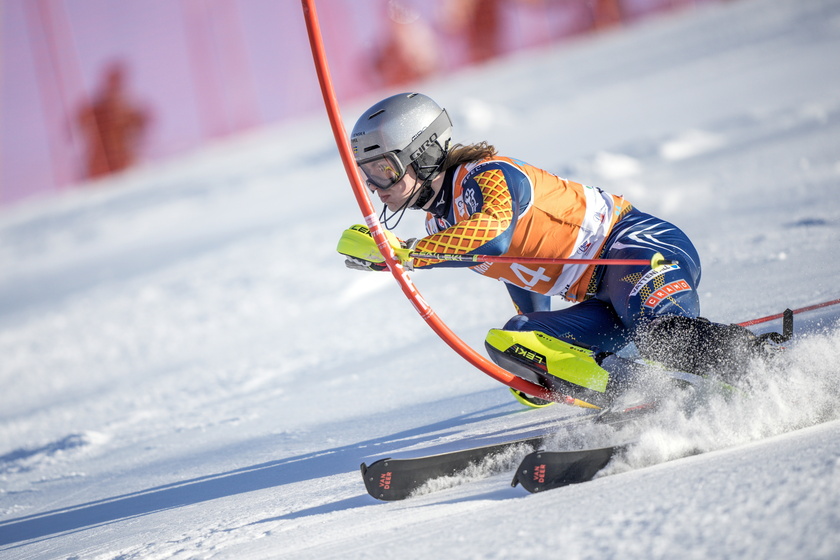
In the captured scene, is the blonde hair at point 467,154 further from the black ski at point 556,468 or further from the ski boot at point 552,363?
the black ski at point 556,468

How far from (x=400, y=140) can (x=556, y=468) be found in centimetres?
159

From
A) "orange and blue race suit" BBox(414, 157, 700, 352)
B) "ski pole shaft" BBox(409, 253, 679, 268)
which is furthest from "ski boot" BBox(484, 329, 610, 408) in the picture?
"ski pole shaft" BBox(409, 253, 679, 268)

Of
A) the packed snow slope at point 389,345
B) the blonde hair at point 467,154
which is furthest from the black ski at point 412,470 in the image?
the blonde hair at point 467,154

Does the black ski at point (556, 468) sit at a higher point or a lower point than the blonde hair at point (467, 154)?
lower

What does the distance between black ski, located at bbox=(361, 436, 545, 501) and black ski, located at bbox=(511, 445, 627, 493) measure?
408mm

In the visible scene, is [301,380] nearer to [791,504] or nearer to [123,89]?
[791,504]

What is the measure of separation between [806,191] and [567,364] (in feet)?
17.9

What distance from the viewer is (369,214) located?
126 inches

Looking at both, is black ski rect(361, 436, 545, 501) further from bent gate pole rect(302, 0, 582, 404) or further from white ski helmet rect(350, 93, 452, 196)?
white ski helmet rect(350, 93, 452, 196)

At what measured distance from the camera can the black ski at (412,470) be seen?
2834 mm

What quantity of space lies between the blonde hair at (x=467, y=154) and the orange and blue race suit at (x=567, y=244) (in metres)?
0.04

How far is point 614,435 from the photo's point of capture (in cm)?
293

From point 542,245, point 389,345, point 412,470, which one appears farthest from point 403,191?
point 389,345

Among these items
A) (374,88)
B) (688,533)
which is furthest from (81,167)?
(688,533)
